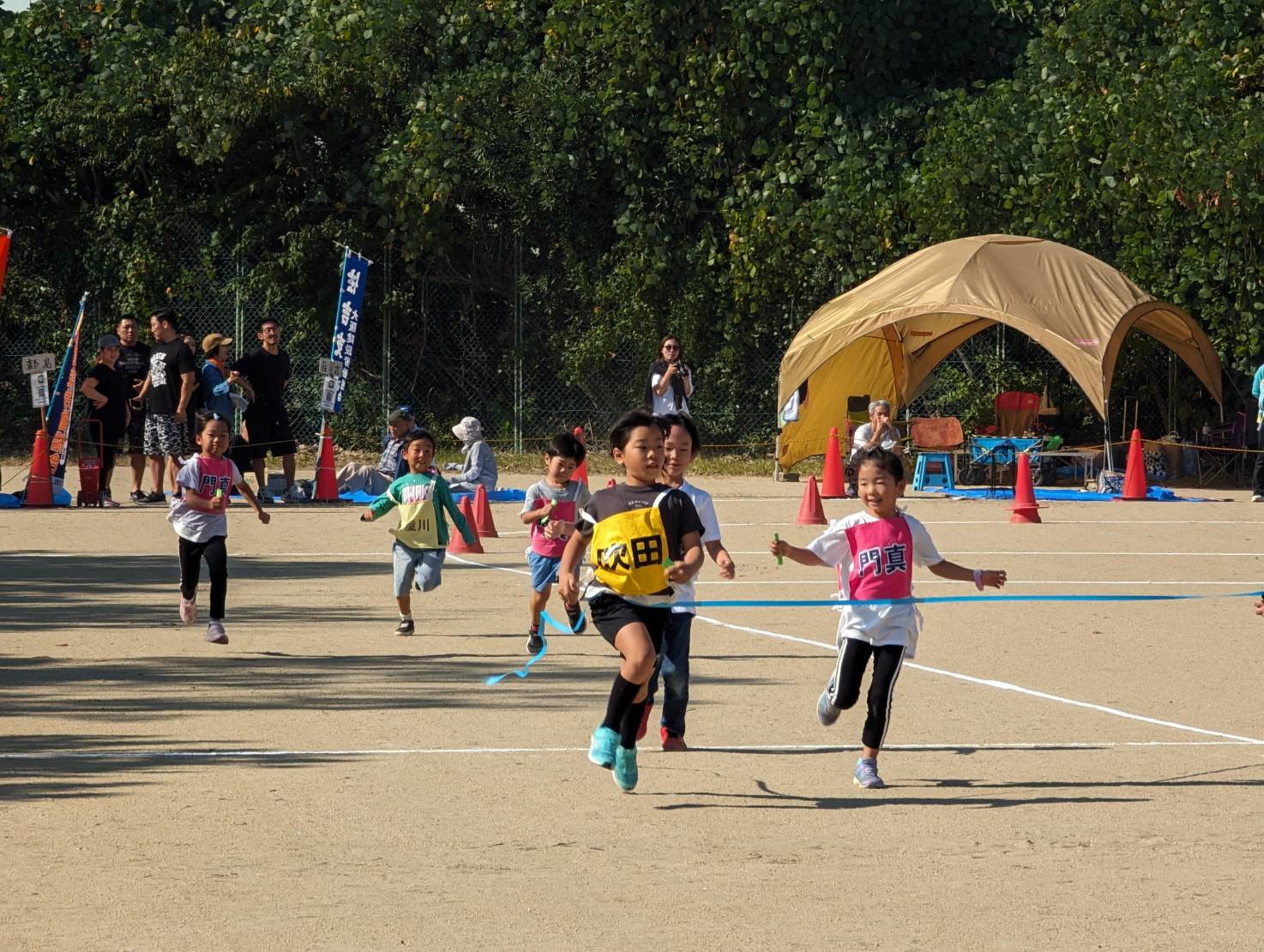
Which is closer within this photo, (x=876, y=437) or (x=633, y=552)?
(x=633, y=552)

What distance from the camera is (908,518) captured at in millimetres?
8445

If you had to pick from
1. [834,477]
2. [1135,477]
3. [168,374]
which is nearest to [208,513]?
[168,374]

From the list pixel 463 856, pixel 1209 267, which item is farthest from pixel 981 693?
pixel 1209 267

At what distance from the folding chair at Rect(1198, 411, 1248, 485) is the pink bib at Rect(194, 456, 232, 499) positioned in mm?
17900

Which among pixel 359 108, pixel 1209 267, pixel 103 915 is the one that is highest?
pixel 359 108

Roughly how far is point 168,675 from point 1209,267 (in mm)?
19260

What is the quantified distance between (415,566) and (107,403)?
35.3 feet

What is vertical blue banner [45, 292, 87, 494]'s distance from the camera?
71.3 ft

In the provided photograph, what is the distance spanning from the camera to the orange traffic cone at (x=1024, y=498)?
67.4ft

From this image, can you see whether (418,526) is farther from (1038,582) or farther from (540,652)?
(1038,582)

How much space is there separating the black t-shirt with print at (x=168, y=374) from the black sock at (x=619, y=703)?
1440cm

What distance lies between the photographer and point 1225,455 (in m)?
27.3

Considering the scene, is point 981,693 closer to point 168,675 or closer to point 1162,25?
point 168,675

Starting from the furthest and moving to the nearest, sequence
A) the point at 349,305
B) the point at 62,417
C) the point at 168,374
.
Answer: the point at 349,305 → the point at 62,417 → the point at 168,374
